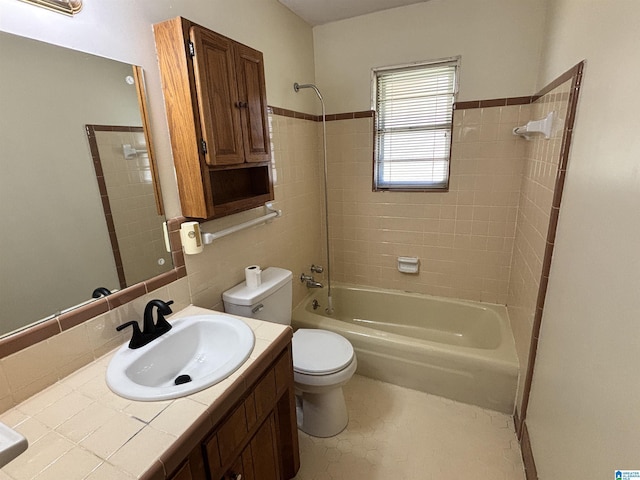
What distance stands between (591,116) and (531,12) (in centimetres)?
122

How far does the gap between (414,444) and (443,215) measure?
1.49m

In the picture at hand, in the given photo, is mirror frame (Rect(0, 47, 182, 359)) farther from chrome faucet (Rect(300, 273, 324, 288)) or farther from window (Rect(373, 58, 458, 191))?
window (Rect(373, 58, 458, 191))

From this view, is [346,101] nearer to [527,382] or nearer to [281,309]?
[281,309]

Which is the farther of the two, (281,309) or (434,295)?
(434,295)

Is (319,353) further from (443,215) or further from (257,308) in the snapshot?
(443,215)

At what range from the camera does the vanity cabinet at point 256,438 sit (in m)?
0.85

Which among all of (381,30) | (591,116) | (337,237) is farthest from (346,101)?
(591,116)

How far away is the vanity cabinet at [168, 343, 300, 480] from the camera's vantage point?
0.85 m

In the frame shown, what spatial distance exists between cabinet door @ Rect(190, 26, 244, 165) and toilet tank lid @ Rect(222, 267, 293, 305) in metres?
0.66

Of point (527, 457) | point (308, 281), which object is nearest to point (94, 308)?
point (308, 281)

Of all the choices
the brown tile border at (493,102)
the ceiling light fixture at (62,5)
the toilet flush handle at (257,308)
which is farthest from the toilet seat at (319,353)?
the brown tile border at (493,102)

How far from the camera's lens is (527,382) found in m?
1.56

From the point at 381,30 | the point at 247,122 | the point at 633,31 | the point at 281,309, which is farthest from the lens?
the point at 381,30

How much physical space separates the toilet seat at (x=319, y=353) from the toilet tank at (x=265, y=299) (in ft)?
0.56
